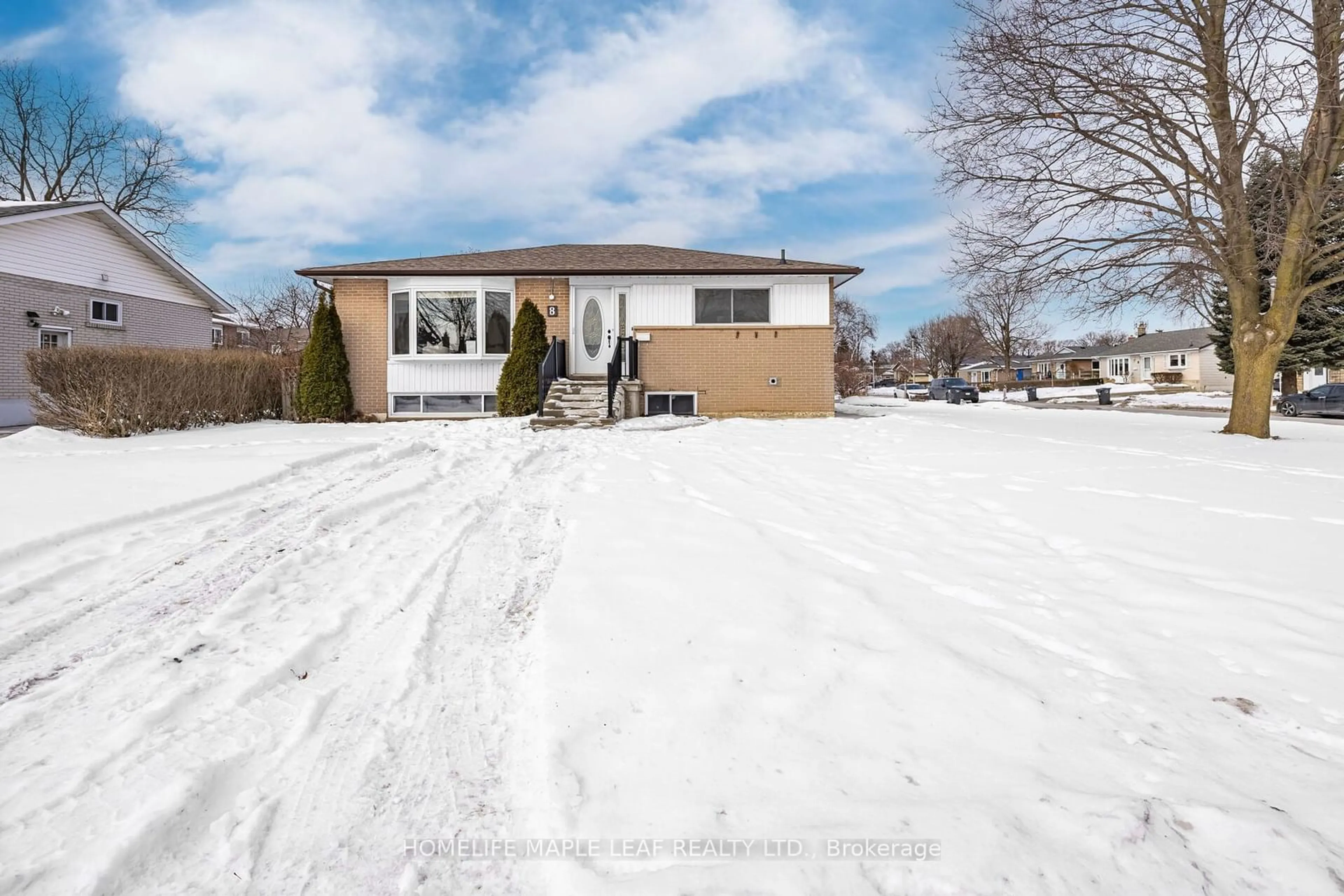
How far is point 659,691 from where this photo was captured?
7.09 ft

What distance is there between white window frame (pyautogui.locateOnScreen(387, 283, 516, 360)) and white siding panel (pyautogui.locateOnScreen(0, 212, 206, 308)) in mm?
9029

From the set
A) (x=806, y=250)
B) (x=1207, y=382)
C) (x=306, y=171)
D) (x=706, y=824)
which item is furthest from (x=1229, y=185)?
(x=1207, y=382)

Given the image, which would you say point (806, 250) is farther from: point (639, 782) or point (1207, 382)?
point (1207, 382)

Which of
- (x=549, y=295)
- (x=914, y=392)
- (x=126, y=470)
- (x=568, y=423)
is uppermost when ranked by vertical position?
(x=549, y=295)

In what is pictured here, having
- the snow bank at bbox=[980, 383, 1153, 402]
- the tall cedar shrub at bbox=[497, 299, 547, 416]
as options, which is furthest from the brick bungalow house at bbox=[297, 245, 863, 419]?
the snow bank at bbox=[980, 383, 1153, 402]

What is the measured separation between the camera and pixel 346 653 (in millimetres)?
2422

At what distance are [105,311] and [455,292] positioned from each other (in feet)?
35.8

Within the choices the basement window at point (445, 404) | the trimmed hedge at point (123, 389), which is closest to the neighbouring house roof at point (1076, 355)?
the basement window at point (445, 404)

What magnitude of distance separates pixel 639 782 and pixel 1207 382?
6033 centimetres

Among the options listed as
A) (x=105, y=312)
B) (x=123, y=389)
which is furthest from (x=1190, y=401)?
(x=105, y=312)

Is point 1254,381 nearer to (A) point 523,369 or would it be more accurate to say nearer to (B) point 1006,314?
(A) point 523,369

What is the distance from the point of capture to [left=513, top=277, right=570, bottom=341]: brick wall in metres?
13.8

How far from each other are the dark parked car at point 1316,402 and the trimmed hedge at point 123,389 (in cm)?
3195

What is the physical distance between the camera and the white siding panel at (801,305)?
45.2 ft
